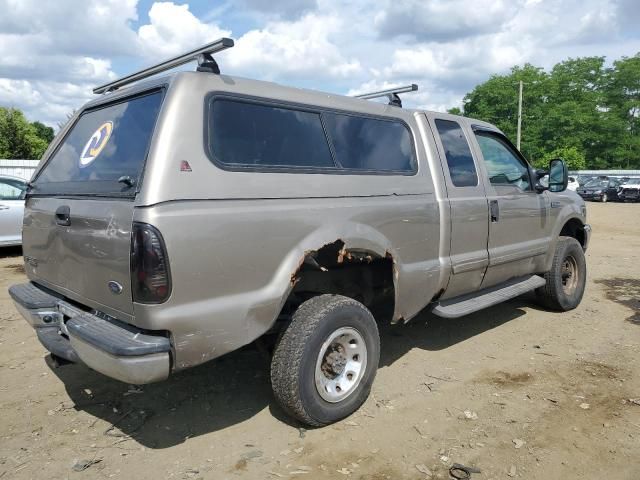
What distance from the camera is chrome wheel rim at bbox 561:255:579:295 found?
Result: 19.5ft

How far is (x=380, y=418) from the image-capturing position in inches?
137

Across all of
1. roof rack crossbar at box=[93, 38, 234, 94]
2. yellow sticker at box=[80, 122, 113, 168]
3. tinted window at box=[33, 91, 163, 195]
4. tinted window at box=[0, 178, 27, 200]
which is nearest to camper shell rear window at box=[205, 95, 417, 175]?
roof rack crossbar at box=[93, 38, 234, 94]

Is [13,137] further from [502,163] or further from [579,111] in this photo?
[579,111]

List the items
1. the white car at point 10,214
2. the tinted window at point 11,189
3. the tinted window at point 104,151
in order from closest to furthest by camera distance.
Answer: the tinted window at point 104,151 → the white car at point 10,214 → the tinted window at point 11,189

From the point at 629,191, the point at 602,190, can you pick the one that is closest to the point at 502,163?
the point at 629,191

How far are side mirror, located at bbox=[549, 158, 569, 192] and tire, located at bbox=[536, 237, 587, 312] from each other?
0.70 meters

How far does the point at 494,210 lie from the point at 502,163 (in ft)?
2.30

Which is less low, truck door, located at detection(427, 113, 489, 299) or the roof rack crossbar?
the roof rack crossbar

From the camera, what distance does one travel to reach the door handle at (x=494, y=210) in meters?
4.60

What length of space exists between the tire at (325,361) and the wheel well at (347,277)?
242 millimetres

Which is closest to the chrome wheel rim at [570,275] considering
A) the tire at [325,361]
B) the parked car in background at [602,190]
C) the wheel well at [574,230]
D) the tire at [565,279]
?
the tire at [565,279]

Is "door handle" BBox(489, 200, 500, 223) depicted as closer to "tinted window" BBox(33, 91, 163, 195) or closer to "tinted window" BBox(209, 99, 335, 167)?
"tinted window" BBox(209, 99, 335, 167)

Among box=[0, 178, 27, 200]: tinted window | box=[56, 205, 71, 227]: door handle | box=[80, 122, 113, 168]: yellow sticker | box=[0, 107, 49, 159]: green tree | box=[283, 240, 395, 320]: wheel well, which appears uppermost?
box=[0, 107, 49, 159]: green tree

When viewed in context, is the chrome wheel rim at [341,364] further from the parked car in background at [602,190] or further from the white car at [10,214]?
the parked car in background at [602,190]
